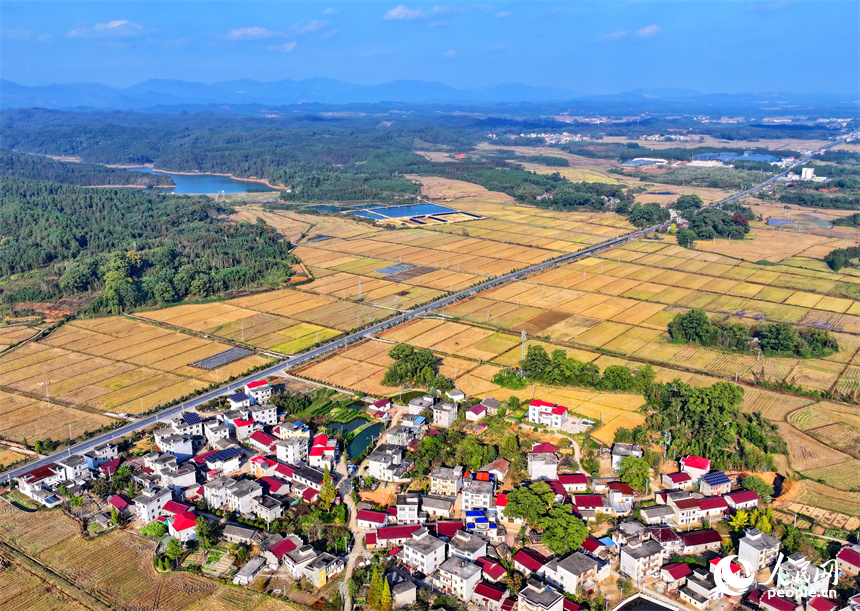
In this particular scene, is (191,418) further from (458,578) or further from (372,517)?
(458,578)

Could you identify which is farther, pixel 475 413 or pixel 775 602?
pixel 475 413

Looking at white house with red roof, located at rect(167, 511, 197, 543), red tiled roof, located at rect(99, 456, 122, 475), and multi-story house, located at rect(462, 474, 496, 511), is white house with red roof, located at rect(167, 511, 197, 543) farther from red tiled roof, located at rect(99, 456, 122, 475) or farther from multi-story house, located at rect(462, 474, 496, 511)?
multi-story house, located at rect(462, 474, 496, 511)

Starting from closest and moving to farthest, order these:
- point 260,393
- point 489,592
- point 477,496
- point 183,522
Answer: point 489,592
point 183,522
point 477,496
point 260,393

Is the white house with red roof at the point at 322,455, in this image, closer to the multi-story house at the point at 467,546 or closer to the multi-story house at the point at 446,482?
the multi-story house at the point at 446,482

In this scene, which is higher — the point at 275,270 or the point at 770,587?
the point at 275,270

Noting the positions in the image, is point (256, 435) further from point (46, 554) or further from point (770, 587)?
point (770, 587)

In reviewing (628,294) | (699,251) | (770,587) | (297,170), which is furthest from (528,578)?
(297,170)

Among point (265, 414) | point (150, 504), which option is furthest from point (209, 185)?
point (150, 504)

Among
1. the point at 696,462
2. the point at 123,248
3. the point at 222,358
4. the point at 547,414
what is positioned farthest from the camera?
the point at 123,248
